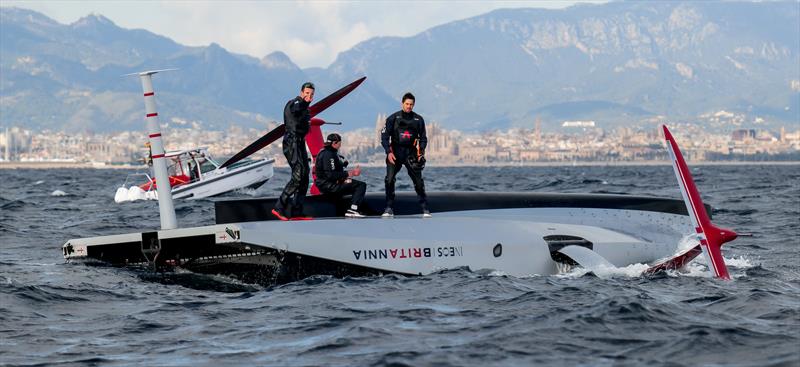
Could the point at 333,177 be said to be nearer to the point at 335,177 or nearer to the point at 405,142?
the point at 335,177

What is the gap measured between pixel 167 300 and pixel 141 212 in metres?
21.5

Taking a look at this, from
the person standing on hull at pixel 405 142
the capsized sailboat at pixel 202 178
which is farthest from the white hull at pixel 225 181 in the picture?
the person standing on hull at pixel 405 142

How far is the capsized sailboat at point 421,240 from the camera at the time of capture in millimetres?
13141

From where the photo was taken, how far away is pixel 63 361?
948 centimetres

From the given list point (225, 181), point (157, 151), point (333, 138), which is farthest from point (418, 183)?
point (225, 181)

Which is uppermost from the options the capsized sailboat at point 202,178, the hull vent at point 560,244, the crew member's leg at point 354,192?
the capsized sailboat at point 202,178

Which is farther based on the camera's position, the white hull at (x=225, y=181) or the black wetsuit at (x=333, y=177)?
the white hull at (x=225, y=181)

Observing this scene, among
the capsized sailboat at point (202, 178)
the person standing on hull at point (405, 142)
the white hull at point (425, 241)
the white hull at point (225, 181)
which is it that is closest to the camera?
the white hull at point (425, 241)

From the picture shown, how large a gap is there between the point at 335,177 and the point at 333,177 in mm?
26

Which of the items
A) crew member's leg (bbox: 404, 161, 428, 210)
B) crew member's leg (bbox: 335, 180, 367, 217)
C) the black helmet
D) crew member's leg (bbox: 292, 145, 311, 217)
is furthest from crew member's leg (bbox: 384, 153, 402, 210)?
crew member's leg (bbox: 292, 145, 311, 217)

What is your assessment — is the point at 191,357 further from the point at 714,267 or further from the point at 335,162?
the point at 714,267

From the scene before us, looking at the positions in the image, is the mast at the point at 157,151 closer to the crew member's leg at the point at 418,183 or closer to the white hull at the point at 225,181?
the crew member's leg at the point at 418,183

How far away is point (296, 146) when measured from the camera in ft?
45.8

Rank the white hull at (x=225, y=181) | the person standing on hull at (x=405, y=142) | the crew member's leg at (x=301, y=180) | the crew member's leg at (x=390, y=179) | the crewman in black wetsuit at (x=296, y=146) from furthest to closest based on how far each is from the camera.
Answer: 1. the white hull at (x=225, y=181)
2. the crew member's leg at (x=390, y=179)
3. the person standing on hull at (x=405, y=142)
4. the crew member's leg at (x=301, y=180)
5. the crewman in black wetsuit at (x=296, y=146)
